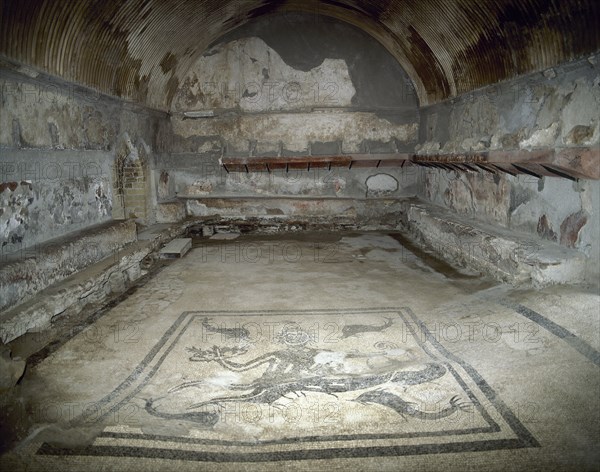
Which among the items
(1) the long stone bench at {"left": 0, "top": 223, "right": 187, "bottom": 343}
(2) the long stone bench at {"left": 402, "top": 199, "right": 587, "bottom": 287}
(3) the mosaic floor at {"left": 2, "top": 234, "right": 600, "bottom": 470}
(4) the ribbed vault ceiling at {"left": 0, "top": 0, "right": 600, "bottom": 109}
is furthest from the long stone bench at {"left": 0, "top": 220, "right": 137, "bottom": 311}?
(2) the long stone bench at {"left": 402, "top": 199, "right": 587, "bottom": 287}

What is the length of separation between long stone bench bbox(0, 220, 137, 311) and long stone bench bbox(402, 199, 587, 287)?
4.85m

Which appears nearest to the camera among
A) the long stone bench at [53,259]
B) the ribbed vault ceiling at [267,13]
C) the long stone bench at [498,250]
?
the long stone bench at [53,259]

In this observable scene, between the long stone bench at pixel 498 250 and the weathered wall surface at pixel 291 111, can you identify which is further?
the weathered wall surface at pixel 291 111

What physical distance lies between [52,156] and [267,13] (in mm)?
5664

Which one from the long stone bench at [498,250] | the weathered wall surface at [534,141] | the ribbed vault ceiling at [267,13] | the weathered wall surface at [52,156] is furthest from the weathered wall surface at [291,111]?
the weathered wall surface at [52,156]

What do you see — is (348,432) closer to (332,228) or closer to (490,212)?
(490,212)

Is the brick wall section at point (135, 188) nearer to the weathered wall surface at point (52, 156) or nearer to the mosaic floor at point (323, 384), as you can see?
the weathered wall surface at point (52, 156)

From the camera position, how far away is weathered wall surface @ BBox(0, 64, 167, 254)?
4645 mm

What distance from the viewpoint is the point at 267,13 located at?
9328 millimetres

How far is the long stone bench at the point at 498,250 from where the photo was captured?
4777mm

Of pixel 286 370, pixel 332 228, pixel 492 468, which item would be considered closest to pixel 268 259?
pixel 332 228

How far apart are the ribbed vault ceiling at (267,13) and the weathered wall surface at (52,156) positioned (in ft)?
0.87

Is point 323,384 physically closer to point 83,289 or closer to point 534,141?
point 83,289

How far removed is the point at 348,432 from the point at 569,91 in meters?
4.24
